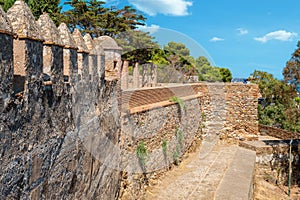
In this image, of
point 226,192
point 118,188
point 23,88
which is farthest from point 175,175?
point 23,88

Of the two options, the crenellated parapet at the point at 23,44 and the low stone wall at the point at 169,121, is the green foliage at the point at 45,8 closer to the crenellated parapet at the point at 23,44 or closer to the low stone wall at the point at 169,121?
the low stone wall at the point at 169,121

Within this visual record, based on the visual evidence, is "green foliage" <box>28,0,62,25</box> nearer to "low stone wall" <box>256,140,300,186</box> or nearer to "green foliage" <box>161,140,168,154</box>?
"green foliage" <box>161,140,168,154</box>

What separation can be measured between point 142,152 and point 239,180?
2.42 meters

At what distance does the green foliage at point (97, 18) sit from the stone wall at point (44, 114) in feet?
61.9

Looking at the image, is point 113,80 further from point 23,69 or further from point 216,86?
point 216,86

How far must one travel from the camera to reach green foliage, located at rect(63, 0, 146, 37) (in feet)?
74.8

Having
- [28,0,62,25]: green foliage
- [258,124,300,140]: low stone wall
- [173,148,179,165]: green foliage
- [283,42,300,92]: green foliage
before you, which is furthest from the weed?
[283,42,300,92]: green foliage

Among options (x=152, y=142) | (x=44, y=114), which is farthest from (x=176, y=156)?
(x=44, y=114)

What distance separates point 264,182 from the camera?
10.1m

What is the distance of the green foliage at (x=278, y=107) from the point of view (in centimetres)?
1892

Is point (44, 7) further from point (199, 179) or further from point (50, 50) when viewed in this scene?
point (50, 50)

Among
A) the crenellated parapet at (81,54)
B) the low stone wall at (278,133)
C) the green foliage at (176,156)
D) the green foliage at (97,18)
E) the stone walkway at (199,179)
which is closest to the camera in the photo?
the crenellated parapet at (81,54)

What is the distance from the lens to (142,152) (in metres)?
6.76

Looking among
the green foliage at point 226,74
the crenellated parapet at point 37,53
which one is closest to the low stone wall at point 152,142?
the crenellated parapet at point 37,53
